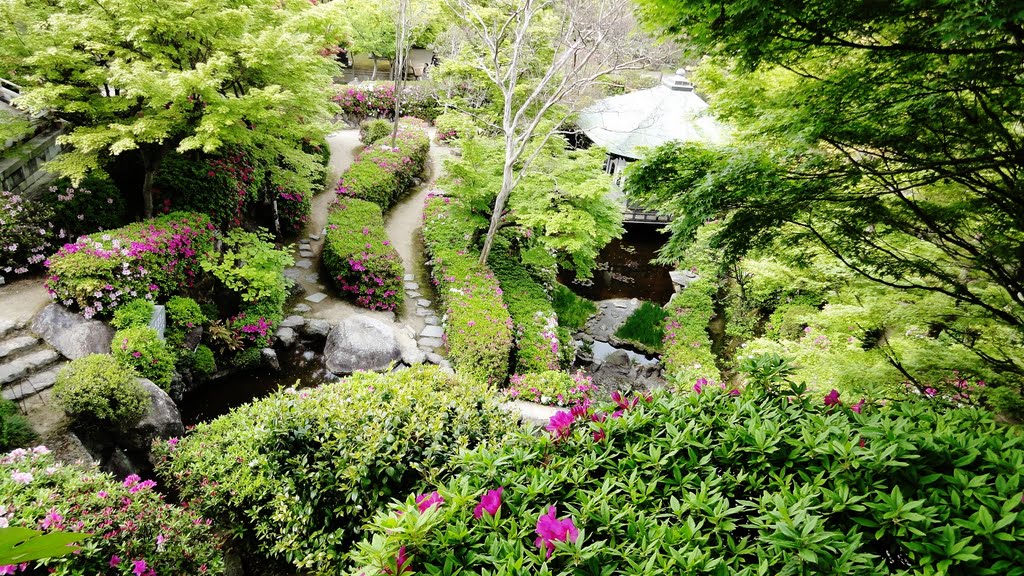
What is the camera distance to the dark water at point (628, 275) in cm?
1409

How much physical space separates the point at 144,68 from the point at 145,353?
3.50 m

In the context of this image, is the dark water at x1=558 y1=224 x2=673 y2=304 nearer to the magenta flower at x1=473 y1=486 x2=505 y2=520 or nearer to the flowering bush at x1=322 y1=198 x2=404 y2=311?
the flowering bush at x1=322 y1=198 x2=404 y2=311

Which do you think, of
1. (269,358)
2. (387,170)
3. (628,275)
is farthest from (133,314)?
(628,275)

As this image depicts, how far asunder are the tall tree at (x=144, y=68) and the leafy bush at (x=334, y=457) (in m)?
3.87

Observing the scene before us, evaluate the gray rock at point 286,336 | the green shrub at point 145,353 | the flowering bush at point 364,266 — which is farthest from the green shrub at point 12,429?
the flowering bush at point 364,266

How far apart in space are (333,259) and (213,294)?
7.34 feet

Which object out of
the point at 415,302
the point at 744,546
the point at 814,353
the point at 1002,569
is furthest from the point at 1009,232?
the point at 415,302

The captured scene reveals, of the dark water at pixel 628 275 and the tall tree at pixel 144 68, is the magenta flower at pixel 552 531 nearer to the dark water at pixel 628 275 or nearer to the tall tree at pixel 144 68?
the tall tree at pixel 144 68

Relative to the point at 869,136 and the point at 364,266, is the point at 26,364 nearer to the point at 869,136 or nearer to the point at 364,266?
the point at 364,266

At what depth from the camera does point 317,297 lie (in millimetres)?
9477

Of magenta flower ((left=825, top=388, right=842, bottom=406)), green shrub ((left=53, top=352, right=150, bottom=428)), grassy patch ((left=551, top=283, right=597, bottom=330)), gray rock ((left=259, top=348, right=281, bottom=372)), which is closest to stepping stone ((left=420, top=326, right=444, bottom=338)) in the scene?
gray rock ((left=259, top=348, right=281, bottom=372))

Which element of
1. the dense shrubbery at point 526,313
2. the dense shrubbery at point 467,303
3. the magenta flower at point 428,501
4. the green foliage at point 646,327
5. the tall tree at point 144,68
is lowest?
the green foliage at point 646,327

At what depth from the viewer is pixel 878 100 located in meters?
2.95

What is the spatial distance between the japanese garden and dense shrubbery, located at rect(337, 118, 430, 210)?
2936 mm
